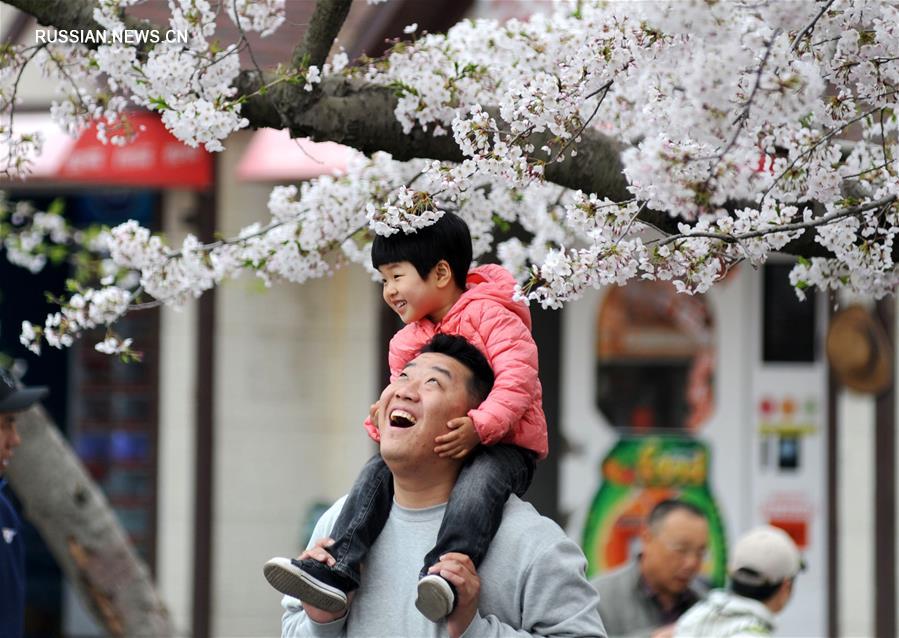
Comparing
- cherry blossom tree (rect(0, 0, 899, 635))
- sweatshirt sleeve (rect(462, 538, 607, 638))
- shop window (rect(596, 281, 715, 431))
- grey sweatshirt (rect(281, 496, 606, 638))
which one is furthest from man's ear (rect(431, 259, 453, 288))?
shop window (rect(596, 281, 715, 431))

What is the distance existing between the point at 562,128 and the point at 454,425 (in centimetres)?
78

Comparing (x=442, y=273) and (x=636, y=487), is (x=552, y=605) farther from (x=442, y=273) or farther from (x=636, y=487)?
(x=636, y=487)

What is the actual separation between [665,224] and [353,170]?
1121 mm

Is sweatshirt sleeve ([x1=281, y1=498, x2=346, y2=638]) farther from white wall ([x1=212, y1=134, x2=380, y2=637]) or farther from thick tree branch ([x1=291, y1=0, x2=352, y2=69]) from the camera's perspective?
white wall ([x1=212, y1=134, x2=380, y2=637])

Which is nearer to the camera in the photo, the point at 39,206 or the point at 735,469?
the point at 735,469

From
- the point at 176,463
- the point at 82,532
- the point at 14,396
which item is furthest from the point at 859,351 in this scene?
the point at 14,396

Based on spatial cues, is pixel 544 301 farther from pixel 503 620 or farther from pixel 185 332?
pixel 185 332

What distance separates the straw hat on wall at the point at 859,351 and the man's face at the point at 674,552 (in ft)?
9.92

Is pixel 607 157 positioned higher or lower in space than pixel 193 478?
higher

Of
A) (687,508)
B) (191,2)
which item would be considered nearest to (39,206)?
(687,508)

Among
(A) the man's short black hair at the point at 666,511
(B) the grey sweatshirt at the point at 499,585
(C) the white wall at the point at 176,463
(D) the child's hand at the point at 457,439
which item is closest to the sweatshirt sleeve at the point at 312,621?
(B) the grey sweatshirt at the point at 499,585

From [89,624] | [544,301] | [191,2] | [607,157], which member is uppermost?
[191,2]

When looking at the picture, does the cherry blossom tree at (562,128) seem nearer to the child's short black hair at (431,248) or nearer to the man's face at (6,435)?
the child's short black hair at (431,248)

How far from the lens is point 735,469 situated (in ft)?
30.0
